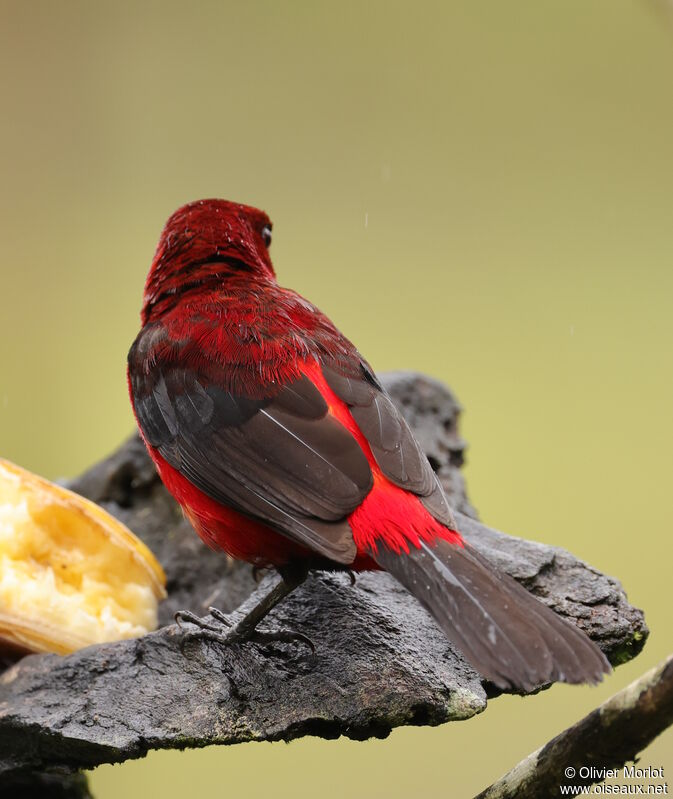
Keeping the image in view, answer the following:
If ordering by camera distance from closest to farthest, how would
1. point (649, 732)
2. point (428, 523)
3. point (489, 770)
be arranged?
point (649, 732) → point (428, 523) → point (489, 770)

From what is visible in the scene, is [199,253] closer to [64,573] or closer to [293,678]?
[64,573]

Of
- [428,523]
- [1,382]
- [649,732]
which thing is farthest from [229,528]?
[1,382]

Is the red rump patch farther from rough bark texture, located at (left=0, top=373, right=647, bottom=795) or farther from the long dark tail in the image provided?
rough bark texture, located at (left=0, top=373, right=647, bottom=795)

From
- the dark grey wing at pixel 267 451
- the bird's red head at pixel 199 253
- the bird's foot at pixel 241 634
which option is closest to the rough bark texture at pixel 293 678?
the bird's foot at pixel 241 634

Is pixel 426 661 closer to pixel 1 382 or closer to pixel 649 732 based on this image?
pixel 649 732

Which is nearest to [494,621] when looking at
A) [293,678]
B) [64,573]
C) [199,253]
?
[293,678]

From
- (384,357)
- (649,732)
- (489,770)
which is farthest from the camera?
(384,357)
